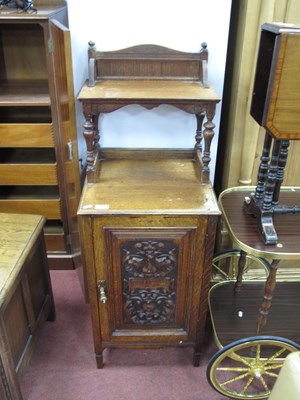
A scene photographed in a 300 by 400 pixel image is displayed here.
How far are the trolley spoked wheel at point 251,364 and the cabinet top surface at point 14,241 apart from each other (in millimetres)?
804

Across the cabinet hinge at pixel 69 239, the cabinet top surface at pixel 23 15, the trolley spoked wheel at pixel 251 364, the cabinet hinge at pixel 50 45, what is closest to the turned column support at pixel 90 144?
the cabinet hinge at pixel 50 45

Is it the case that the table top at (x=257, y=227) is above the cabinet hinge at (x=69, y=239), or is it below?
above

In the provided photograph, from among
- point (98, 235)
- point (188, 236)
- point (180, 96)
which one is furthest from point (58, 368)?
point (180, 96)

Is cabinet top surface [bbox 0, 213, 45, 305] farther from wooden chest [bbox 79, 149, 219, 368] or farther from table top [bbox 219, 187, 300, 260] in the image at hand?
table top [bbox 219, 187, 300, 260]

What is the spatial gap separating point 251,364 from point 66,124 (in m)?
1.28

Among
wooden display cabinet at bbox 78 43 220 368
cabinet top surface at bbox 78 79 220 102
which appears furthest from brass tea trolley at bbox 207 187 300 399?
cabinet top surface at bbox 78 79 220 102

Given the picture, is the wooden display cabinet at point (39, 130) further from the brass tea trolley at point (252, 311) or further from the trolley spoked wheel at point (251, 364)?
the trolley spoked wheel at point (251, 364)

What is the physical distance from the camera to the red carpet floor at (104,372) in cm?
162

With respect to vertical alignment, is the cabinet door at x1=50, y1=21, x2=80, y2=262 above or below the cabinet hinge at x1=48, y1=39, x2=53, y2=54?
below

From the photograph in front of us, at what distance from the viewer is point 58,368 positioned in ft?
5.67

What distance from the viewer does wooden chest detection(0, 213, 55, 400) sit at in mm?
1337

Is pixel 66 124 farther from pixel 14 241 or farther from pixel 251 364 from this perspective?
pixel 251 364

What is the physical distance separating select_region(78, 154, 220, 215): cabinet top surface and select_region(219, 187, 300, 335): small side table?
0.14 meters

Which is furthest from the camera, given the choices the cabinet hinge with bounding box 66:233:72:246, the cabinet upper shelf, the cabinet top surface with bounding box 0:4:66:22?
the cabinet hinge with bounding box 66:233:72:246
